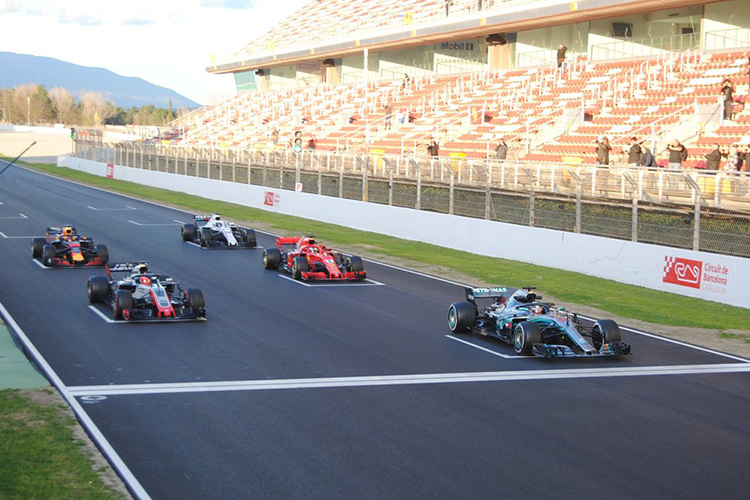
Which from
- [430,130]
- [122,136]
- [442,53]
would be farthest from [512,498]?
[122,136]

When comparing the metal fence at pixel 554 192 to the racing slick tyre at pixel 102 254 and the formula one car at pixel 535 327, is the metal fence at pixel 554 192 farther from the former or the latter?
the racing slick tyre at pixel 102 254

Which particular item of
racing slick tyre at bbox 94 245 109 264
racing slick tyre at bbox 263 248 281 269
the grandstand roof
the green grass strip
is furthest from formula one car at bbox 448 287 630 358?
the grandstand roof

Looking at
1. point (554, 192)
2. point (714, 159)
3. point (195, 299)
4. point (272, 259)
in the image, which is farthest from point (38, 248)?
point (714, 159)

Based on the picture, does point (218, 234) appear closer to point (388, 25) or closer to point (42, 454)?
point (42, 454)

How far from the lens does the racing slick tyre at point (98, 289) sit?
1620 centimetres

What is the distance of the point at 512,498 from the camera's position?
24.7 feet

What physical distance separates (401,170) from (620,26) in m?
15.3

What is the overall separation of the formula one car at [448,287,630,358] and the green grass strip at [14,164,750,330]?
3.09m

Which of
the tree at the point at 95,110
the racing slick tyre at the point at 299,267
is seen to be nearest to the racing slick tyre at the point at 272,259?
the racing slick tyre at the point at 299,267

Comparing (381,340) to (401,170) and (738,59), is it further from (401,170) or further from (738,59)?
(738,59)

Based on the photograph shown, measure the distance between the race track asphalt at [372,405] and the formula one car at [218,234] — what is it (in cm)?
747

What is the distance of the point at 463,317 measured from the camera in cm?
1458

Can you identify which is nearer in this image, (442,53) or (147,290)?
(147,290)

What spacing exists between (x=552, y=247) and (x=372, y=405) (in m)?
13.7
